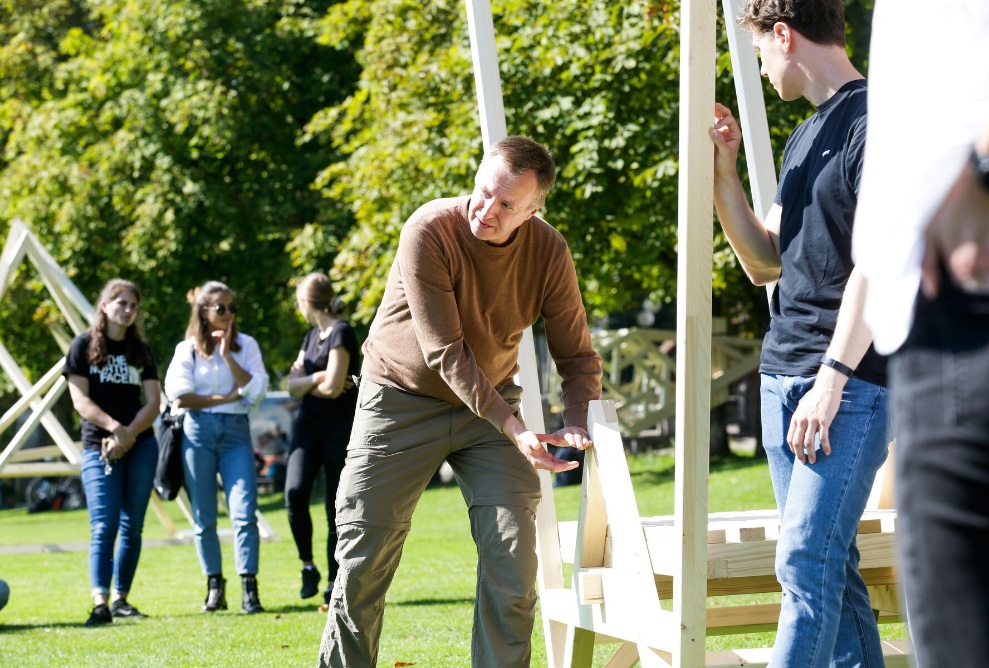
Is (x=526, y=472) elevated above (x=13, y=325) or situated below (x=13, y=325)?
below

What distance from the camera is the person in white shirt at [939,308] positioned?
4.92 feet

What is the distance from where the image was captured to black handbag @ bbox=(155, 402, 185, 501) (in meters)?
7.40

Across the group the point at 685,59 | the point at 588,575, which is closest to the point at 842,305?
Result: the point at 685,59

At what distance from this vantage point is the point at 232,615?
23.4 feet

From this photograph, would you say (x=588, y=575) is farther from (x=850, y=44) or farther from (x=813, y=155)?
(x=850, y=44)

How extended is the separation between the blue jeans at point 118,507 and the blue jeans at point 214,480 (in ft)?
0.81

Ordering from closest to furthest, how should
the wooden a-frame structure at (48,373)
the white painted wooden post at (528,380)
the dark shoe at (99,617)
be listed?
the white painted wooden post at (528,380)
the dark shoe at (99,617)
the wooden a-frame structure at (48,373)

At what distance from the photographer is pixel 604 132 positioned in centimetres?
1441

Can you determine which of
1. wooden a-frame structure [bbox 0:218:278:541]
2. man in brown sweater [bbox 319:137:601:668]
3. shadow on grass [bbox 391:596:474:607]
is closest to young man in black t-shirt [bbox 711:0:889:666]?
man in brown sweater [bbox 319:137:601:668]

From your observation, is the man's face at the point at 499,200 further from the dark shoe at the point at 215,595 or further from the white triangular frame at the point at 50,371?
the white triangular frame at the point at 50,371

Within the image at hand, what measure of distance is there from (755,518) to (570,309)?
87 centimetres

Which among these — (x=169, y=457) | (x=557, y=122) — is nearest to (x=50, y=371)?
(x=169, y=457)

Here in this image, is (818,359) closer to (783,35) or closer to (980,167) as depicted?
(783,35)

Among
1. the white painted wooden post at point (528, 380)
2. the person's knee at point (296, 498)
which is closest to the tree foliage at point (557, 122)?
the person's knee at point (296, 498)
